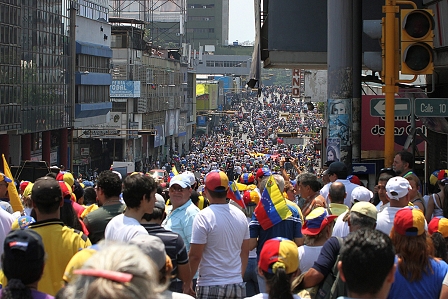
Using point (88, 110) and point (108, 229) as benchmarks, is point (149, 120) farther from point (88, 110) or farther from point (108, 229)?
point (108, 229)

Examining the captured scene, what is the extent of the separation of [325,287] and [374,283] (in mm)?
1638

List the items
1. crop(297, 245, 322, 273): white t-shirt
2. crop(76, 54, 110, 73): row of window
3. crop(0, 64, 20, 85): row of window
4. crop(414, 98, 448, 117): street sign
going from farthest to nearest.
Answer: crop(76, 54, 110, 73): row of window, crop(0, 64, 20, 85): row of window, crop(414, 98, 448, 117): street sign, crop(297, 245, 322, 273): white t-shirt

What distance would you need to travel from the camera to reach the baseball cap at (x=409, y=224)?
5.33m

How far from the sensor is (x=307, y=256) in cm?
623

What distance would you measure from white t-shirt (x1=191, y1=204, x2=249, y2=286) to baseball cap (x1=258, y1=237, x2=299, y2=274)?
74.1 inches

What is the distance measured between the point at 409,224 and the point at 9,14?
39.2 metres

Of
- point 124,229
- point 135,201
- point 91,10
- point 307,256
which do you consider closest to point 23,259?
point 124,229

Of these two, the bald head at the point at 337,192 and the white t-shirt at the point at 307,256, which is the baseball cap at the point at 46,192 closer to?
the white t-shirt at the point at 307,256

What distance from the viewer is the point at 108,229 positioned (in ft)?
20.0

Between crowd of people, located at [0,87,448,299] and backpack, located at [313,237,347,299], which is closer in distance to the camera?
crowd of people, located at [0,87,448,299]

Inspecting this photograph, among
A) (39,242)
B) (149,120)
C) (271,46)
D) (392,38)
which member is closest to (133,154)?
(149,120)

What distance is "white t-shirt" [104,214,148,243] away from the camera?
19.2 ft

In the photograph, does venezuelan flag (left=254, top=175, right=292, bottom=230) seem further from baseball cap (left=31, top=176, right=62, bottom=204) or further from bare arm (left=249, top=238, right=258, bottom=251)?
baseball cap (left=31, top=176, right=62, bottom=204)

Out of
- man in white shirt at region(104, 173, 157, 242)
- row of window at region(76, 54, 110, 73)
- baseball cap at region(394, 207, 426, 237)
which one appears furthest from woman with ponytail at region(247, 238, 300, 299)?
row of window at region(76, 54, 110, 73)
